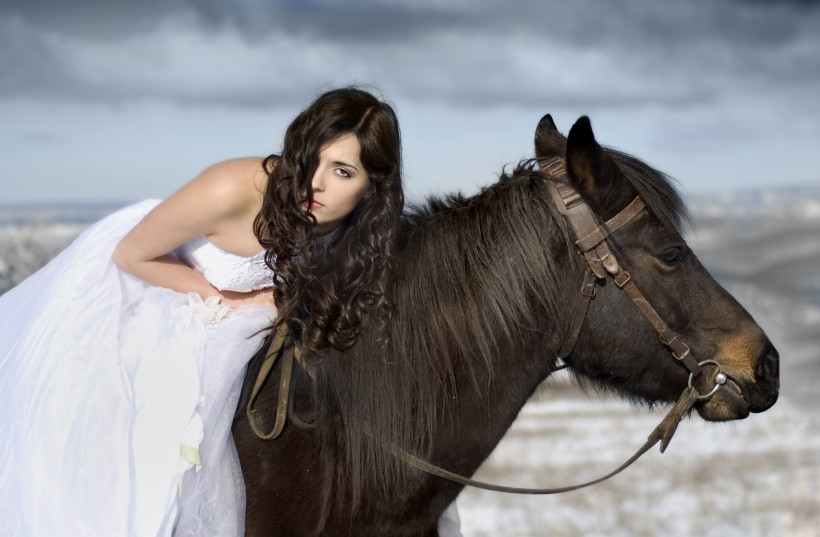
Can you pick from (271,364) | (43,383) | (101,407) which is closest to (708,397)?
(271,364)

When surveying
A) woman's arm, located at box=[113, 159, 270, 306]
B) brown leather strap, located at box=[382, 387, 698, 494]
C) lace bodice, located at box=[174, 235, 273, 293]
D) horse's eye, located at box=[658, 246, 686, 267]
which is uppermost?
woman's arm, located at box=[113, 159, 270, 306]

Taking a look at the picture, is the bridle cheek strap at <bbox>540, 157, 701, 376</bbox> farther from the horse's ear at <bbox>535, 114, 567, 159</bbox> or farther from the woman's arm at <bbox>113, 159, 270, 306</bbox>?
the woman's arm at <bbox>113, 159, 270, 306</bbox>

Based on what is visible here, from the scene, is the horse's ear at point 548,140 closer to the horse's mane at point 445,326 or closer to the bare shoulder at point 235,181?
the horse's mane at point 445,326

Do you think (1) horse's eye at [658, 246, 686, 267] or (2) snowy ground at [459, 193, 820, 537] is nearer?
(1) horse's eye at [658, 246, 686, 267]

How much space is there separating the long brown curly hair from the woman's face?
0.02 meters

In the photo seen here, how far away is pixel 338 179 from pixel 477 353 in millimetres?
795

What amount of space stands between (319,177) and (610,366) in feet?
4.08

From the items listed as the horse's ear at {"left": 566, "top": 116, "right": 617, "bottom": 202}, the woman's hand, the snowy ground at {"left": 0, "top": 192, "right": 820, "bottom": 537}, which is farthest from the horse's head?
the woman's hand

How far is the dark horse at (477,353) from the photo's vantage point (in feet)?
8.99

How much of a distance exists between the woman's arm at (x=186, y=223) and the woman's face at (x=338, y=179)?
238 millimetres

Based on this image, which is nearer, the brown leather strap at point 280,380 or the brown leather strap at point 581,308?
the brown leather strap at point 280,380

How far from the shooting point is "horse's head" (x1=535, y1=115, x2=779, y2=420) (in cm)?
279

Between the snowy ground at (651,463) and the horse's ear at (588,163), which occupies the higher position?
the horse's ear at (588,163)

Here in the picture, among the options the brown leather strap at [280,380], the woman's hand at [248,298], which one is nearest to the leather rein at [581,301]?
the brown leather strap at [280,380]
